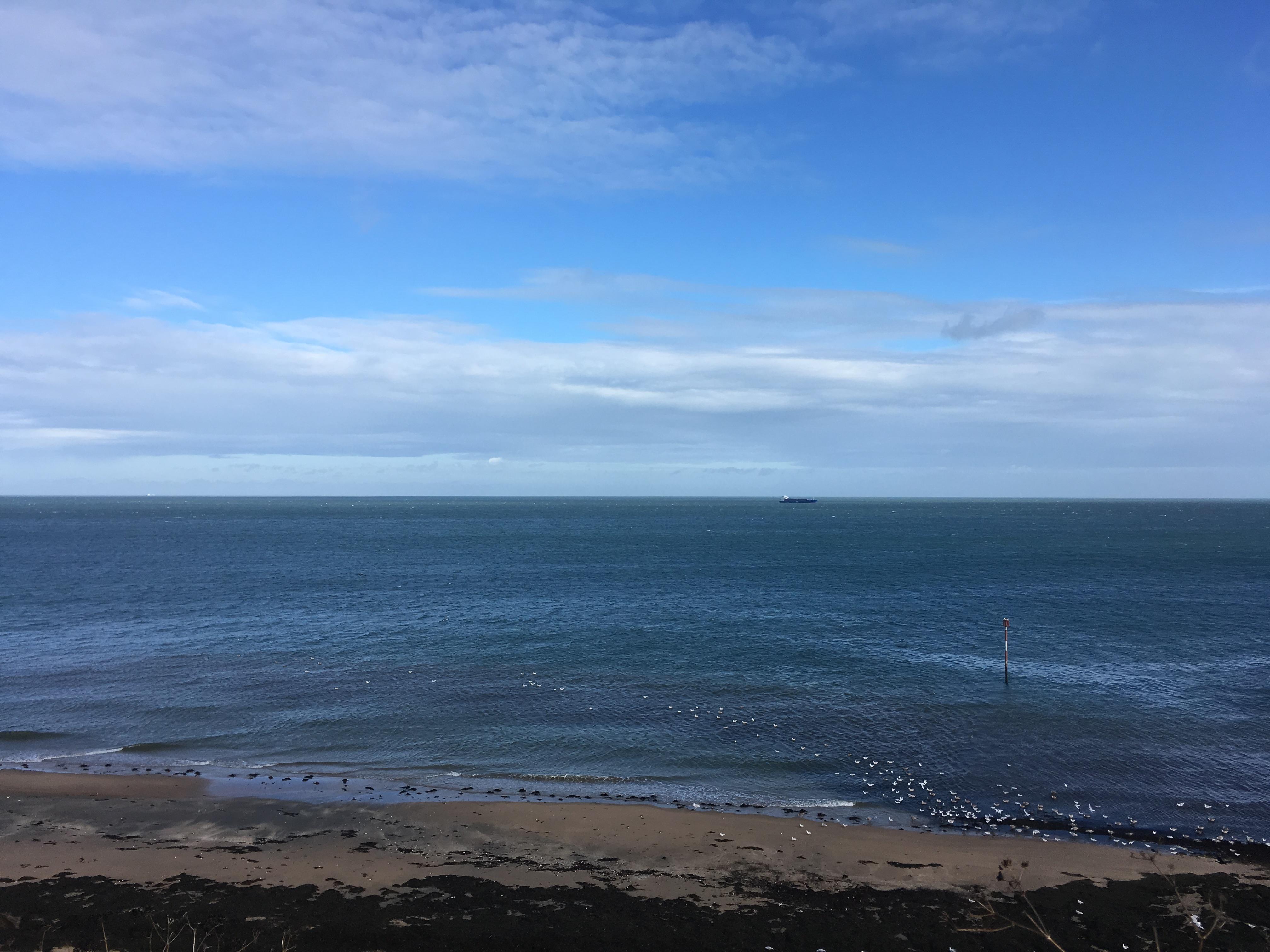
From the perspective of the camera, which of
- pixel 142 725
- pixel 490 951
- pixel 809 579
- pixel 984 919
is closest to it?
pixel 490 951

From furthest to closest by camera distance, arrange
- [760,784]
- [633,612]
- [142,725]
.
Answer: [633,612] < [142,725] < [760,784]

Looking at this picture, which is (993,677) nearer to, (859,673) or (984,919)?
(859,673)

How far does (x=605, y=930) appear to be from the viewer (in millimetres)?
17594

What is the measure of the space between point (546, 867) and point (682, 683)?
20991 millimetres

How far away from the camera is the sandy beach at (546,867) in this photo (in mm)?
18141

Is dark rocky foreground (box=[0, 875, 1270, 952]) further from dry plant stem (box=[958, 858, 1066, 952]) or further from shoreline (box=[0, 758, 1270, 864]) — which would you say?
shoreline (box=[0, 758, 1270, 864])

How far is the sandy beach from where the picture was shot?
59.5 ft

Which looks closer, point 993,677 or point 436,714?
point 436,714

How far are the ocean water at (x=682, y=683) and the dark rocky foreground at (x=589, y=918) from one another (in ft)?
21.8

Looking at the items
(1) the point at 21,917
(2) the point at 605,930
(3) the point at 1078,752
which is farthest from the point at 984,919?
(1) the point at 21,917

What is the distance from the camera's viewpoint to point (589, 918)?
1820 cm

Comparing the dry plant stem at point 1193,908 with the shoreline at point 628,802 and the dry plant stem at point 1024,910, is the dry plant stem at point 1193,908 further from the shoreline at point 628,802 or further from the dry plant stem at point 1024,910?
the shoreline at point 628,802

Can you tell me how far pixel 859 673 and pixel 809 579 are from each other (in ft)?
137

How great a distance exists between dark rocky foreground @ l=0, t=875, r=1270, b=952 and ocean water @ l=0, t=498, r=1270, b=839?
6.64 m
